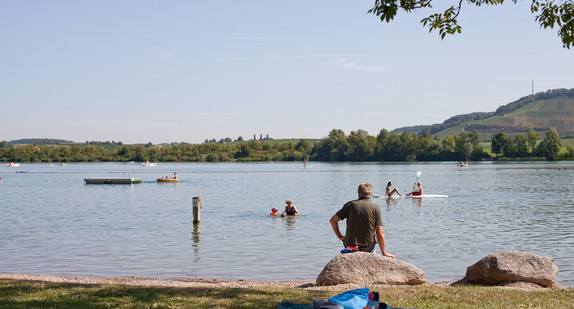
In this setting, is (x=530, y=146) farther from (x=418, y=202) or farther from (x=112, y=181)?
(x=418, y=202)

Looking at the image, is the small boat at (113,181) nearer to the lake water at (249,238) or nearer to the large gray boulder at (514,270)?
the lake water at (249,238)

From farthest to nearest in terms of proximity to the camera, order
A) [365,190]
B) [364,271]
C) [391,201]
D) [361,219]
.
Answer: [391,201], [364,271], [361,219], [365,190]

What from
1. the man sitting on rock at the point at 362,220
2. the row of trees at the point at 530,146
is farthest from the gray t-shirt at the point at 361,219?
the row of trees at the point at 530,146

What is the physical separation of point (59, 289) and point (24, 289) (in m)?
0.67

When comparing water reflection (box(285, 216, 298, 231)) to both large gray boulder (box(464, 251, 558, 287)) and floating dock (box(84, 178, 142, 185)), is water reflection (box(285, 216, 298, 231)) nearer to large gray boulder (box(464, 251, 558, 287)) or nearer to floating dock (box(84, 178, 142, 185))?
large gray boulder (box(464, 251, 558, 287))

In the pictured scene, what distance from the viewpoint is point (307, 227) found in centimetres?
2844

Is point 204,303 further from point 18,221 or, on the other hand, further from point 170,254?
point 18,221

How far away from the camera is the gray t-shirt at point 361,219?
1173cm

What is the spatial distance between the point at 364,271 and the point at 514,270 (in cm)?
322

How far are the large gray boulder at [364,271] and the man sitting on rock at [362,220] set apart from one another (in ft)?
0.81

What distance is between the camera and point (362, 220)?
11.9m

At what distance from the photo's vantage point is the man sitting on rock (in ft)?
38.5

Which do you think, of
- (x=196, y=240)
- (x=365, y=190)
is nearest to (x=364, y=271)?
(x=365, y=190)

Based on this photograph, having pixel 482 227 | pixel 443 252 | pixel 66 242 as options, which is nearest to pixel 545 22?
pixel 443 252
